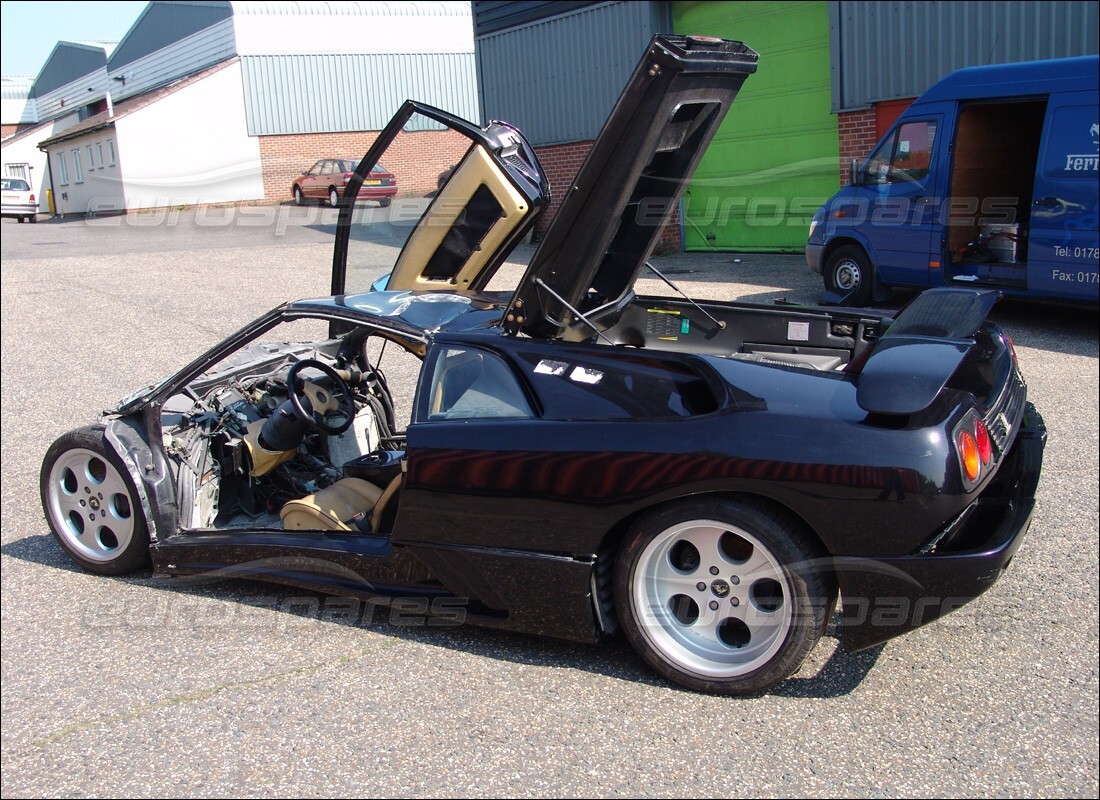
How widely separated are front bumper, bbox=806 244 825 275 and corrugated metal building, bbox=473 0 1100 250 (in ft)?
10.6

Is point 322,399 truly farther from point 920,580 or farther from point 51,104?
point 51,104

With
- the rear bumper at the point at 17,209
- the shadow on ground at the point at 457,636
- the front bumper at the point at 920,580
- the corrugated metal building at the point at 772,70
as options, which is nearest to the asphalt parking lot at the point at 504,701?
the shadow on ground at the point at 457,636

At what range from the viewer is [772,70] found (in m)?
15.1

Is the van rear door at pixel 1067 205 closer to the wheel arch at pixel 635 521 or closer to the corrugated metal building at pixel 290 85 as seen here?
the wheel arch at pixel 635 521

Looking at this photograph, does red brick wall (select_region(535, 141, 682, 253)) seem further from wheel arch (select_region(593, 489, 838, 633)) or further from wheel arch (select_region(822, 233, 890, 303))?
wheel arch (select_region(593, 489, 838, 633))

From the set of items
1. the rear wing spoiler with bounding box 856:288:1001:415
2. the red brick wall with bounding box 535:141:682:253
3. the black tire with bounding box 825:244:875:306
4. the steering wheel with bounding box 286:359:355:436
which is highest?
the red brick wall with bounding box 535:141:682:253

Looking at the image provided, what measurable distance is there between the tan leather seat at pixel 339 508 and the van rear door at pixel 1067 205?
710 centimetres

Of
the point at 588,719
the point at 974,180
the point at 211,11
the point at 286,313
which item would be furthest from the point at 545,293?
the point at 211,11

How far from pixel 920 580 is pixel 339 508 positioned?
8.17 ft

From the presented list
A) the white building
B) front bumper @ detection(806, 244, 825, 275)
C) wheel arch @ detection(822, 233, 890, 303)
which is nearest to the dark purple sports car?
wheel arch @ detection(822, 233, 890, 303)

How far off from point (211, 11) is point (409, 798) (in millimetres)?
37168

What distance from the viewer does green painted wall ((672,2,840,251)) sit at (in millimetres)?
14562

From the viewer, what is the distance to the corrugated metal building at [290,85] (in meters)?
33.4

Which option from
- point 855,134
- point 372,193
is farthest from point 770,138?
point 372,193
